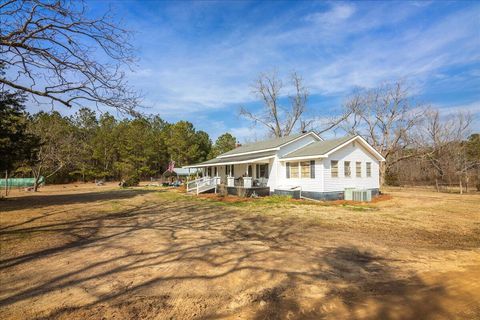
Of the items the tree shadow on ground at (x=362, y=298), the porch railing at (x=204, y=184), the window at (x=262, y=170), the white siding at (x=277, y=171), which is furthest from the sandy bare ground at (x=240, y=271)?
the porch railing at (x=204, y=184)

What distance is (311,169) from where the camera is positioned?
63.4ft

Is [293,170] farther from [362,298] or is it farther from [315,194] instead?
[362,298]

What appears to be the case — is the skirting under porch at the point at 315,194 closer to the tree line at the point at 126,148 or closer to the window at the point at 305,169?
the window at the point at 305,169

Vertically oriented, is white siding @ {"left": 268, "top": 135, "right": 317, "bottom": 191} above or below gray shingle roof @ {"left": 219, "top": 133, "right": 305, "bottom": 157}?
below

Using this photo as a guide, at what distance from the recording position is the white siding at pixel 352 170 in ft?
61.7

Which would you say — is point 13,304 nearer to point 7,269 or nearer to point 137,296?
point 137,296

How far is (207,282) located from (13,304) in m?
2.78

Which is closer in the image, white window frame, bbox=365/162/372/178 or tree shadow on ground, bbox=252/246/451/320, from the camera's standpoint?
tree shadow on ground, bbox=252/246/451/320

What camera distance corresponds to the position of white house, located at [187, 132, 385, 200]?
1881 cm

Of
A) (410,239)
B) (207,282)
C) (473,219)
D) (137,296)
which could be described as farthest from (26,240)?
(473,219)

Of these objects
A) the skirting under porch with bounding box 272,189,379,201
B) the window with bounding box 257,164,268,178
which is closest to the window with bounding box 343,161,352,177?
the skirting under porch with bounding box 272,189,379,201

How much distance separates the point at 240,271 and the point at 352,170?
17195 millimetres

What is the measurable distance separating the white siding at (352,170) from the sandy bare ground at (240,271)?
8798mm

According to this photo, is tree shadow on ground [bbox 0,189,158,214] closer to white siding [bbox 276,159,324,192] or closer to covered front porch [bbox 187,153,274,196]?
covered front porch [bbox 187,153,274,196]
